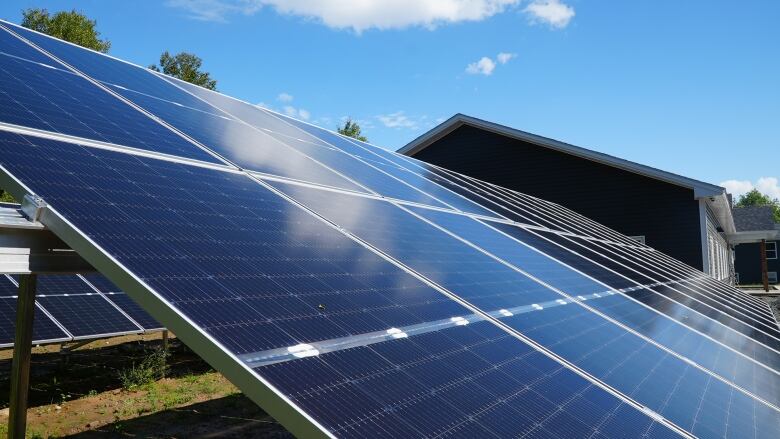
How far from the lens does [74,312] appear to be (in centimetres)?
1209

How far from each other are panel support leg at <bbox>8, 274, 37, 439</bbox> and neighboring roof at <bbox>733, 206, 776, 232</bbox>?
65121mm

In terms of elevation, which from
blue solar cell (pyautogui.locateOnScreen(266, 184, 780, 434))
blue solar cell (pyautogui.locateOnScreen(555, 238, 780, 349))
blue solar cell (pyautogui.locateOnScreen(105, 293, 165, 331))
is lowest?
blue solar cell (pyautogui.locateOnScreen(105, 293, 165, 331))

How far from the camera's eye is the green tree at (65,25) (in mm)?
41281

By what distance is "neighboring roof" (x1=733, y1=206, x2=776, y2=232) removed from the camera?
5972cm

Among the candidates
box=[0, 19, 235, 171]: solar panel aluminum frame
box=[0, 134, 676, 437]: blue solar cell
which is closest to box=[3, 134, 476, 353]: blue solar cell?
box=[0, 134, 676, 437]: blue solar cell

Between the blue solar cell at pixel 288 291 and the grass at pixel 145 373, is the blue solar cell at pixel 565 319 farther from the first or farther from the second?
the grass at pixel 145 373

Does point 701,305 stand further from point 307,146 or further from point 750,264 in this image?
point 750,264

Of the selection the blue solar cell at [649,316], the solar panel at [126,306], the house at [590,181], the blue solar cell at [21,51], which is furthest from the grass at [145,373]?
the house at [590,181]

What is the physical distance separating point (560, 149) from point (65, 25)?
113 feet

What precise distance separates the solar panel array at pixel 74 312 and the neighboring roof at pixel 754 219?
60415mm

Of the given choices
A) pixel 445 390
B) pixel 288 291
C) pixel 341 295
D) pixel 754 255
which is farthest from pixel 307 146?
pixel 754 255

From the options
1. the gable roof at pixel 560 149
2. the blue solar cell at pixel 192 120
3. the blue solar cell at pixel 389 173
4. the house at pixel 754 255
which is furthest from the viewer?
the house at pixel 754 255

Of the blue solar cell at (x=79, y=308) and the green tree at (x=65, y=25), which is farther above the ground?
the green tree at (x=65, y=25)

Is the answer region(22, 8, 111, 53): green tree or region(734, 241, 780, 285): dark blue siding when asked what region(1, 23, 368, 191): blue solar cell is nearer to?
region(22, 8, 111, 53): green tree
